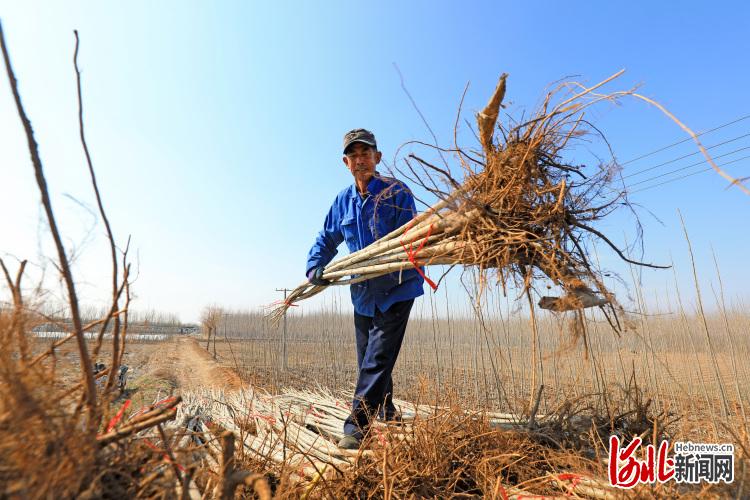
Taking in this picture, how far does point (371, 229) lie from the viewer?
1.93 meters

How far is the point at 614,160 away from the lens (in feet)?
4.61

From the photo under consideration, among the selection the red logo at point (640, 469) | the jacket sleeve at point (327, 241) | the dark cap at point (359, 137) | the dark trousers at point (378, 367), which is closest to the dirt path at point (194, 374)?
the jacket sleeve at point (327, 241)

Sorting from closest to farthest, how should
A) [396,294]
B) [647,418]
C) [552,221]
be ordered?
1. [552,221]
2. [647,418]
3. [396,294]

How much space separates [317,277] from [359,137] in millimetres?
846

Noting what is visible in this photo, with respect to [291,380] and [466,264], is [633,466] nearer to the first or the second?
[466,264]

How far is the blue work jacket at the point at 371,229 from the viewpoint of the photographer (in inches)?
71.3

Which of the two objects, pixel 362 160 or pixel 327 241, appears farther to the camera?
pixel 327 241

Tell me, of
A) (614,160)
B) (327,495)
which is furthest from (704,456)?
(327,495)

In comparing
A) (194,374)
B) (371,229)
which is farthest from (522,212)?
(194,374)

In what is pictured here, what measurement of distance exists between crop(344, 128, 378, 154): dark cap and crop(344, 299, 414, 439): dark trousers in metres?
0.89

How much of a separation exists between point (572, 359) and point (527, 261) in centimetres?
574

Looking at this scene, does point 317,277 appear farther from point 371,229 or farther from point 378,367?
point 378,367

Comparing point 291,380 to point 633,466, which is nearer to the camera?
point 633,466

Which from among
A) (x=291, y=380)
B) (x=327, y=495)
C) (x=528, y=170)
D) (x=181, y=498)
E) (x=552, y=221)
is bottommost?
(x=291, y=380)
